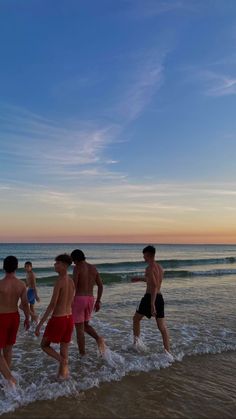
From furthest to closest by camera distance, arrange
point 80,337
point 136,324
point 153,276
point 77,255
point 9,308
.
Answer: point 136,324 → point 153,276 → point 80,337 → point 77,255 → point 9,308

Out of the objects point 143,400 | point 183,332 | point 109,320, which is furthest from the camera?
point 109,320

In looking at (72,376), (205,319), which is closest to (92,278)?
(72,376)

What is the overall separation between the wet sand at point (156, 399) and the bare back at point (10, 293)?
4.01ft

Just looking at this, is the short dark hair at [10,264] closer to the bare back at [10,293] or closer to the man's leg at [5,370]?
the bare back at [10,293]

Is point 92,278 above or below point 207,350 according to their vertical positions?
above

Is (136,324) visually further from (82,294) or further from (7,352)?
(7,352)

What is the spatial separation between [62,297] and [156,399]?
6.05ft

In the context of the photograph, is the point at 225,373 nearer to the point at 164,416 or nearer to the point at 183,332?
the point at 164,416

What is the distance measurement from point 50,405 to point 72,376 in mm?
1057

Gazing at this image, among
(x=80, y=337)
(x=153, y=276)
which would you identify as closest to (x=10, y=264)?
(x=80, y=337)

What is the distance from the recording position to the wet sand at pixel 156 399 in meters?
4.99

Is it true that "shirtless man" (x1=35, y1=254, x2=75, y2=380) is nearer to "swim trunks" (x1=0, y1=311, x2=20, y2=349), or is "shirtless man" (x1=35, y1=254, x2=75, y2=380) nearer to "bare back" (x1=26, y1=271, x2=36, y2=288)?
"swim trunks" (x1=0, y1=311, x2=20, y2=349)

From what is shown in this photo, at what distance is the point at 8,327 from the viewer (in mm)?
5410

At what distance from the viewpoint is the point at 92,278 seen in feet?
22.7
